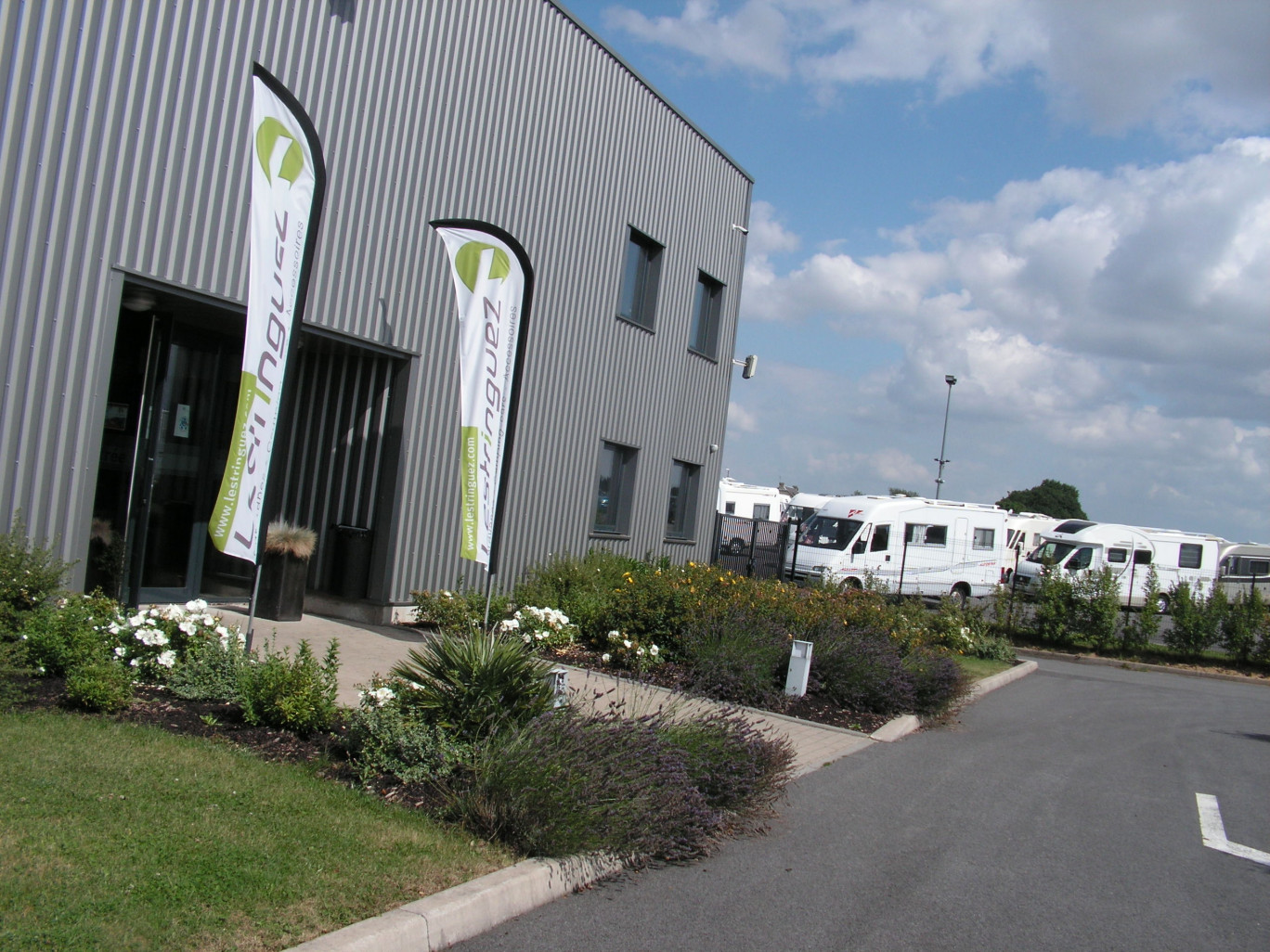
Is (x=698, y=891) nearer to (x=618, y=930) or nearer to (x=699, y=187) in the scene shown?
(x=618, y=930)

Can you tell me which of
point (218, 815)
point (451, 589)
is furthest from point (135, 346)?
point (218, 815)

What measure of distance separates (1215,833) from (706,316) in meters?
13.2

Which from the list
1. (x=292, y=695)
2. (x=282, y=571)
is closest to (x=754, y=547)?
(x=282, y=571)

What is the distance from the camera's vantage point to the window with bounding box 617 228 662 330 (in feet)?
53.1

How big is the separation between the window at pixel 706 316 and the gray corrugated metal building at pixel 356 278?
4.2 inches

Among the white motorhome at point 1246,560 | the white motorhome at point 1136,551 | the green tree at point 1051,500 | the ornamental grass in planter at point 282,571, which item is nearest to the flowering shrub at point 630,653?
the ornamental grass in planter at point 282,571

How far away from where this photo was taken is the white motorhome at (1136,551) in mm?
32719

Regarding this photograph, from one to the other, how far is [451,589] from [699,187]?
8910 mm

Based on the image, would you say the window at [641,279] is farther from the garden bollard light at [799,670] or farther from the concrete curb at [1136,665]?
the concrete curb at [1136,665]

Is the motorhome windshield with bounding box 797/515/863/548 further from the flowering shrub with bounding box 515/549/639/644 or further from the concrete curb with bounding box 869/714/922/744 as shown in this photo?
the concrete curb with bounding box 869/714/922/744

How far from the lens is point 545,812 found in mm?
5051

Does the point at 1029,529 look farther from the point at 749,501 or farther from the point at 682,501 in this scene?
the point at 682,501

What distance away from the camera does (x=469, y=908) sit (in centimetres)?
431

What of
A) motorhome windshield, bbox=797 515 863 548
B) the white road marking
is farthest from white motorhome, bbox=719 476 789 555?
the white road marking
